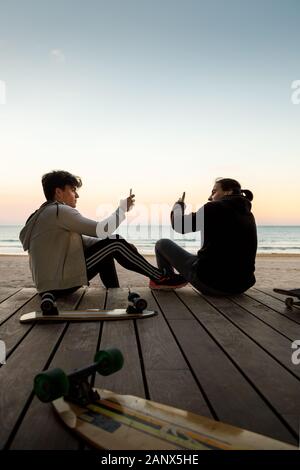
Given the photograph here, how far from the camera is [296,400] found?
135 centimetres

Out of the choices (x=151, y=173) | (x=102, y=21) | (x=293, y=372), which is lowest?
(x=293, y=372)

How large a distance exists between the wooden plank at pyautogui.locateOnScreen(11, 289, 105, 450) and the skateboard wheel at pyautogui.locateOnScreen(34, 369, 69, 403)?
10cm

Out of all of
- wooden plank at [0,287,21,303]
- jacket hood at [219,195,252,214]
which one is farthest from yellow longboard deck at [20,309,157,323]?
jacket hood at [219,195,252,214]

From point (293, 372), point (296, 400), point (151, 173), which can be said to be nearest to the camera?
point (296, 400)

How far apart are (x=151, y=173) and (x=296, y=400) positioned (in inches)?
1178

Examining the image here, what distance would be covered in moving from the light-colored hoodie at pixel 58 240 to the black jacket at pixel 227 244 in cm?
83

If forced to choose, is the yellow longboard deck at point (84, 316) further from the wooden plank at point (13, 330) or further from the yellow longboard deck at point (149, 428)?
the yellow longboard deck at point (149, 428)

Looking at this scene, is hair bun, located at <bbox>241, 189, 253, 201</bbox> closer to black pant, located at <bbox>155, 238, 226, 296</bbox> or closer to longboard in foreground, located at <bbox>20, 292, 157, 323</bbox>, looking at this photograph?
black pant, located at <bbox>155, 238, 226, 296</bbox>

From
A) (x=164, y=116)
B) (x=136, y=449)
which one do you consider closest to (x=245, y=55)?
(x=164, y=116)

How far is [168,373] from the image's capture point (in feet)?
5.22

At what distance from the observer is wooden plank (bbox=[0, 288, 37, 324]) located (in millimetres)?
2789

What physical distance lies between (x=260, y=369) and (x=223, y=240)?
5.73 ft

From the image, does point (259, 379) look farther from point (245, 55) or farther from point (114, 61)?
point (114, 61)

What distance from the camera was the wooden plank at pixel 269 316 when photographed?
2.33 metres
